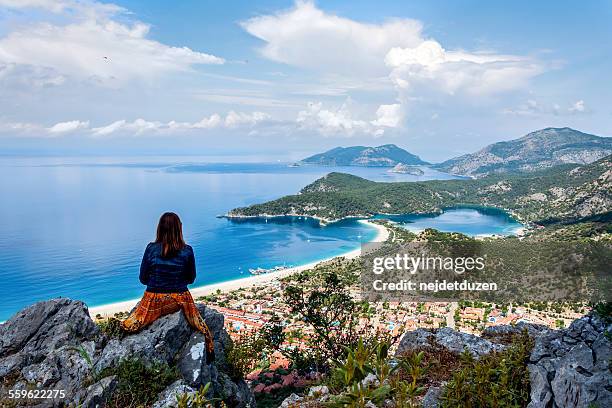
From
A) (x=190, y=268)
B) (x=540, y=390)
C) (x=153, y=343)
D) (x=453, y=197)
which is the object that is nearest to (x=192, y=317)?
(x=153, y=343)

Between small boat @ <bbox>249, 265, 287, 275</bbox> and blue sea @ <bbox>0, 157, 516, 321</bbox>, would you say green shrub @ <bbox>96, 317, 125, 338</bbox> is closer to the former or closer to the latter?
blue sea @ <bbox>0, 157, 516, 321</bbox>

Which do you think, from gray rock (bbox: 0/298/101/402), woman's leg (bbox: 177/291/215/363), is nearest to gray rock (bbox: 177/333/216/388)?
woman's leg (bbox: 177/291/215/363)

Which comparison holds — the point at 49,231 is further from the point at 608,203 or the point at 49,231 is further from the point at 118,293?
the point at 608,203

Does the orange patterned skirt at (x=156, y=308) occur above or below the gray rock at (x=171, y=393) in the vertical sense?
above

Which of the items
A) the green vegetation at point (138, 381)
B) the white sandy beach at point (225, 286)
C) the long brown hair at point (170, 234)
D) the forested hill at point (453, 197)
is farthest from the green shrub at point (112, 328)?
the forested hill at point (453, 197)

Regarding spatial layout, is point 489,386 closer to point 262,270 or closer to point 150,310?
point 150,310

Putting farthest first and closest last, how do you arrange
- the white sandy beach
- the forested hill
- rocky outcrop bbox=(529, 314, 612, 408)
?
the forested hill < the white sandy beach < rocky outcrop bbox=(529, 314, 612, 408)

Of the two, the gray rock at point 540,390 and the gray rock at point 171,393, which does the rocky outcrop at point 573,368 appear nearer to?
the gray rock at point 540,390
